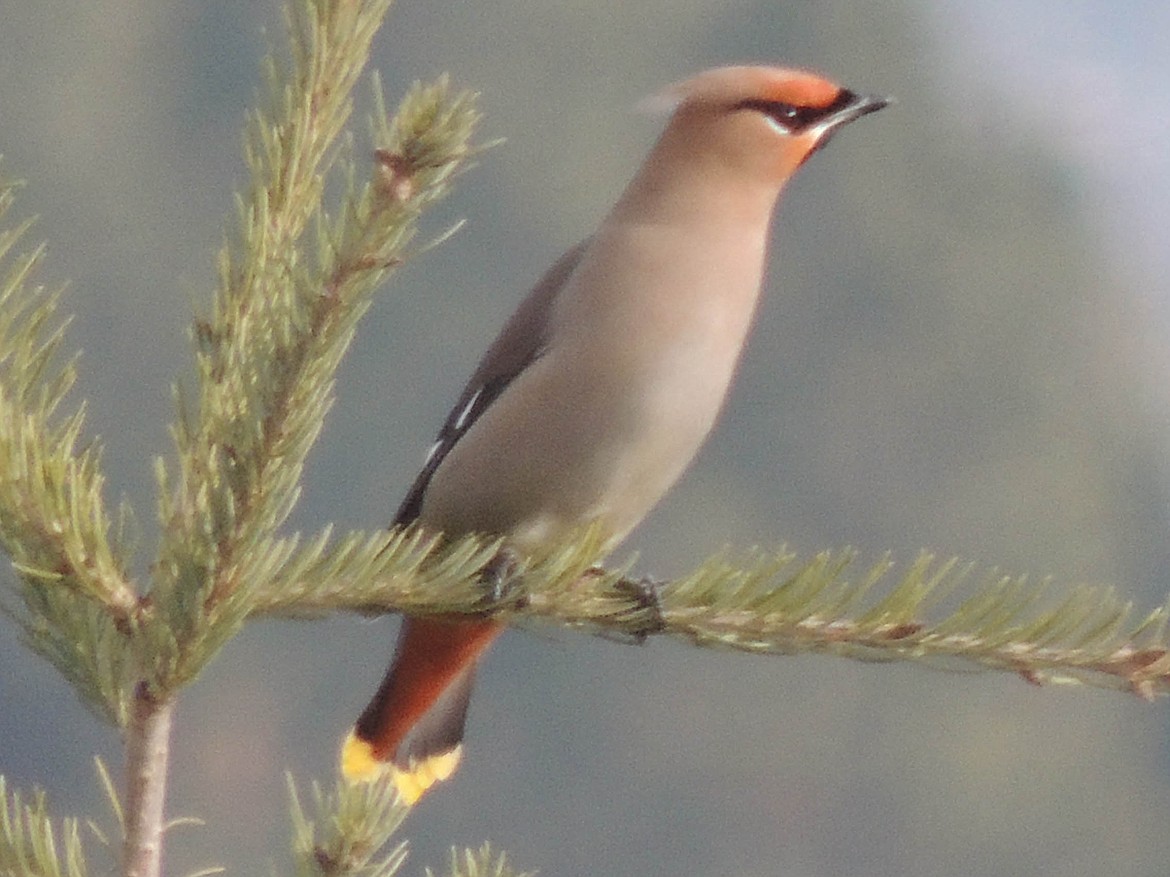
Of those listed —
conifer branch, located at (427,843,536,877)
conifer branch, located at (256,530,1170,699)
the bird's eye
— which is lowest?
conifer branch, located at (427,843,536,877)

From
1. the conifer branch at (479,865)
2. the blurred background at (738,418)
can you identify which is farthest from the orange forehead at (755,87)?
the blurred background at (738,418)

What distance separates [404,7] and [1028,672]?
19.0m

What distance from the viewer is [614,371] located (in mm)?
1540

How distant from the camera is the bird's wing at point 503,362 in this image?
1.62m

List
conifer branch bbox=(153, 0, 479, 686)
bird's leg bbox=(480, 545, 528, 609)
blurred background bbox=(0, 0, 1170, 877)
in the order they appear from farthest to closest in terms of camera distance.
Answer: blurred background bbox=(0, 0, 1170, 877) < bird's leg bbox=(480, 545, 528, 609) < conifer branch bbox=(153, 0, 479, 686)

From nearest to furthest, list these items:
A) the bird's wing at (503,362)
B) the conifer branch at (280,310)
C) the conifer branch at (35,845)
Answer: the conifer branch at (280,310), the conifer branch at (35,845), the bird's wing at (503,362)

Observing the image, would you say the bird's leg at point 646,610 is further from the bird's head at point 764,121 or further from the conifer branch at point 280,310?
the bird's head at point 764,121

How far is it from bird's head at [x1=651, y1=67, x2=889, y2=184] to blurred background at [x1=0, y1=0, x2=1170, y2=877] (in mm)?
9504

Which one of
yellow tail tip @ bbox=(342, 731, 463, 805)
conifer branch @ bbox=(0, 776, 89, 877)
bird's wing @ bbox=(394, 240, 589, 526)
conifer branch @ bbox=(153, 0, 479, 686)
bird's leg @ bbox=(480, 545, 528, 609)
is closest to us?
conifer branch @ bbox=(153, 0, 479, 686)

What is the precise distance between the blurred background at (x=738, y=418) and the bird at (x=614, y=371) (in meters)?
9.50

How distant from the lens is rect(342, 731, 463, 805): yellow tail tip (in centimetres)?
150

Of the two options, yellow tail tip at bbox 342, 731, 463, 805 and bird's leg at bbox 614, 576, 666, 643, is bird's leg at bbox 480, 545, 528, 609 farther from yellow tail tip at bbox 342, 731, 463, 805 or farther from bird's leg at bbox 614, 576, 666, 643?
yellow tail tip at bbox 342, 731, 463, 805

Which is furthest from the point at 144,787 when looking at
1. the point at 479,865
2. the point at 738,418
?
the point at 738,418

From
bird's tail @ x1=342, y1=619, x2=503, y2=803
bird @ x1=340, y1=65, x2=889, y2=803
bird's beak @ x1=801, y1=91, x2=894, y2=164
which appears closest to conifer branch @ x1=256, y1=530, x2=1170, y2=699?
bird @ x1=340, y1=65, x2=889, y2=803
